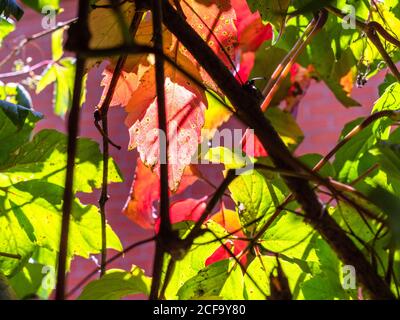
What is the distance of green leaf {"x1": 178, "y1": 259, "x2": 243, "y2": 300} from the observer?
0.48 m

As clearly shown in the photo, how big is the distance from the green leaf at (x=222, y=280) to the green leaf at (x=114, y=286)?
0.14 ft

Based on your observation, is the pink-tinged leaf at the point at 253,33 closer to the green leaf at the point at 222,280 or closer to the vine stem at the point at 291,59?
the vine stem at the point at 291,59

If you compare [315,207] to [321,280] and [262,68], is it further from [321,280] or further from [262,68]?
[262,68]

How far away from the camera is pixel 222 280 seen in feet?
1.59

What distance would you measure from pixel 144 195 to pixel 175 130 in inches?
7.2

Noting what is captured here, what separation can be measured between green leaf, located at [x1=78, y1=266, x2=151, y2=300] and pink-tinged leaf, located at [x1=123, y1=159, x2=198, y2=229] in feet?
0.50

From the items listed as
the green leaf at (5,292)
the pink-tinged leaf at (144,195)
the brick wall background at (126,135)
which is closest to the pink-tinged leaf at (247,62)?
the pink-tinged leaf at (144,195)

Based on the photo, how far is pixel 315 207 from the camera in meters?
0.35

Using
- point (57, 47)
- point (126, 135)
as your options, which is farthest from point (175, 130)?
point (126, 135)

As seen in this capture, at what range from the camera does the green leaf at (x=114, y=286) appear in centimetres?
48

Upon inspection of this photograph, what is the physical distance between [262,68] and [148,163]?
37 cm

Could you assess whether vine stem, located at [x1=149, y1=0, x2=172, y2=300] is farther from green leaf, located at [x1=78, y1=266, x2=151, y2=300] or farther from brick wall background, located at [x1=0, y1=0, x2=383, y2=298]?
brick wall background, located at [x1=0, y1=0, x2=383, y2=298]

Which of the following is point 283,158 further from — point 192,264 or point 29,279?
point 29,279

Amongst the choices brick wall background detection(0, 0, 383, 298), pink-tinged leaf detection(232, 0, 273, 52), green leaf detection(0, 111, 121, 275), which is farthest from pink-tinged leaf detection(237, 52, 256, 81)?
brick wall background detection(0, 0, 383, 298)
